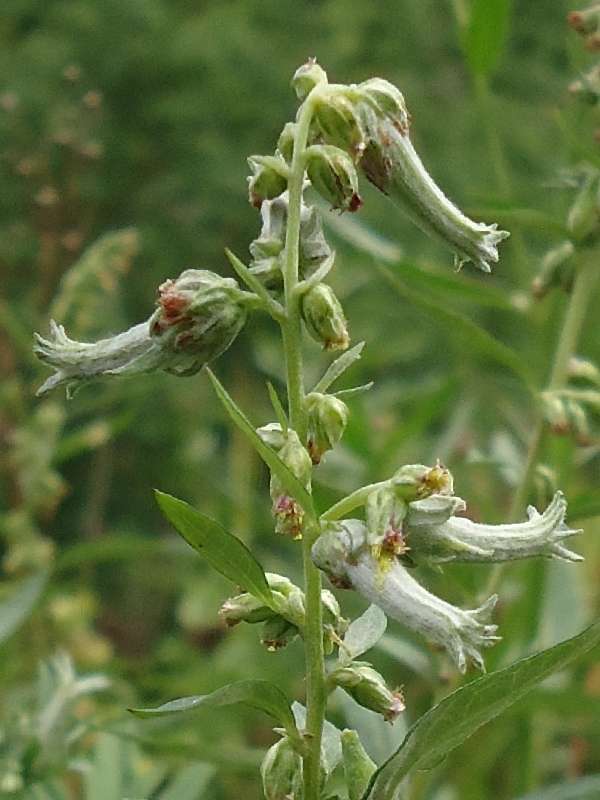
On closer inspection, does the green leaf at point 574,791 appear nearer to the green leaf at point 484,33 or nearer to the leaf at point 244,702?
the leaf at point 244,702

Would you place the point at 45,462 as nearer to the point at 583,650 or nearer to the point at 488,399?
the point at 488,399

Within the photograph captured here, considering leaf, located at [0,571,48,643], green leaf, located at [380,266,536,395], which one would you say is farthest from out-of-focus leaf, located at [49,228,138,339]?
green leaf, located at [380,266,536,395]

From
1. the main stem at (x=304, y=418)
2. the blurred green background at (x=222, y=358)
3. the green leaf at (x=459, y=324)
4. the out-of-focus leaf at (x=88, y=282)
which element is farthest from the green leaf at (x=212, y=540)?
the out-of-focus leaf at (x=88, y=282)

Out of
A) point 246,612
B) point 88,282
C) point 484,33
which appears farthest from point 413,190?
point 88,282

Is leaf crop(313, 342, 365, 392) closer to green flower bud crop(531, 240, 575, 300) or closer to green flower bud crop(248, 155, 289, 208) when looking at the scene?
green flower bud crop(248, 155, 289, 208)

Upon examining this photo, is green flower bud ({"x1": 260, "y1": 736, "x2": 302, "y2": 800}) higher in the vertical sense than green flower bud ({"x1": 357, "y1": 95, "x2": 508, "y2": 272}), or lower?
lower
